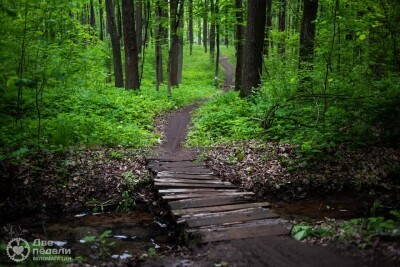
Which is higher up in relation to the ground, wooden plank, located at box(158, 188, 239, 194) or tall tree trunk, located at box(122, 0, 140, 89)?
tall tree trunk, located at box(122, 0, 140, 89)

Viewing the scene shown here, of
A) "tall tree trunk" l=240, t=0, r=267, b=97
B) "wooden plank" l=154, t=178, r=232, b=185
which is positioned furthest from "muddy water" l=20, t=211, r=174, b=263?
"tall tree trunk" l=240, t=0, r=267, b=97

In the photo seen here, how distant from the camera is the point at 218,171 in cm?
898

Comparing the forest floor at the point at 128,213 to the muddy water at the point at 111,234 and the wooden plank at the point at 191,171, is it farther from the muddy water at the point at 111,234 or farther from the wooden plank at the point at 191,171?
the wooden plank at the point at 191,171

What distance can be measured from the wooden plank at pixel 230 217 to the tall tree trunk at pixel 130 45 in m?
15.7

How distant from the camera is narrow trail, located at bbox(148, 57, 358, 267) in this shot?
4559 millimetres

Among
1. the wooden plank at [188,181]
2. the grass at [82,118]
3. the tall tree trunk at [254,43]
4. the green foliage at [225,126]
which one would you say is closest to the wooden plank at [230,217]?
the wooden plank at [188,181]

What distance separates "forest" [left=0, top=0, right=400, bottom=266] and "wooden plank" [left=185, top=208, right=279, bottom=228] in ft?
0.12

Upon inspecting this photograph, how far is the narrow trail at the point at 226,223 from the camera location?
456 cm

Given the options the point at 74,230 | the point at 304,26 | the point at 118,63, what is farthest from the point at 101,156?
the point at 118,63

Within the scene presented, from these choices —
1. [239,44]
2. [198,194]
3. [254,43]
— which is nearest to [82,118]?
[198,194]

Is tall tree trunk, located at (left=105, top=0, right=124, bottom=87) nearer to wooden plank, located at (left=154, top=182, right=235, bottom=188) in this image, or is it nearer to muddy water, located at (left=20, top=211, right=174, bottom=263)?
wooden plank, located at (left=154, top=182, right=235, bottom=188)

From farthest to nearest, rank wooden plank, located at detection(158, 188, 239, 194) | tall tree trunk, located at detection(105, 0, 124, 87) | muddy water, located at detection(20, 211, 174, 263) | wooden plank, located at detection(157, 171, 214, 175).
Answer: tall tree trunk, located at detection(105, 0, 124, 87)
wooden plank, located at detection(157, 171, 214, 175)
wooden plank, located at detection(158, 188, 239, 194)
muddy water, located at detection(20, 211, 174, 263)

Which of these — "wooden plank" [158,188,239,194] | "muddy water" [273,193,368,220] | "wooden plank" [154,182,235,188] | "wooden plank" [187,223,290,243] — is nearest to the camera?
"wooden plank" [187,223,290,243]

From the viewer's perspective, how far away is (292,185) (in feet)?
25.4
